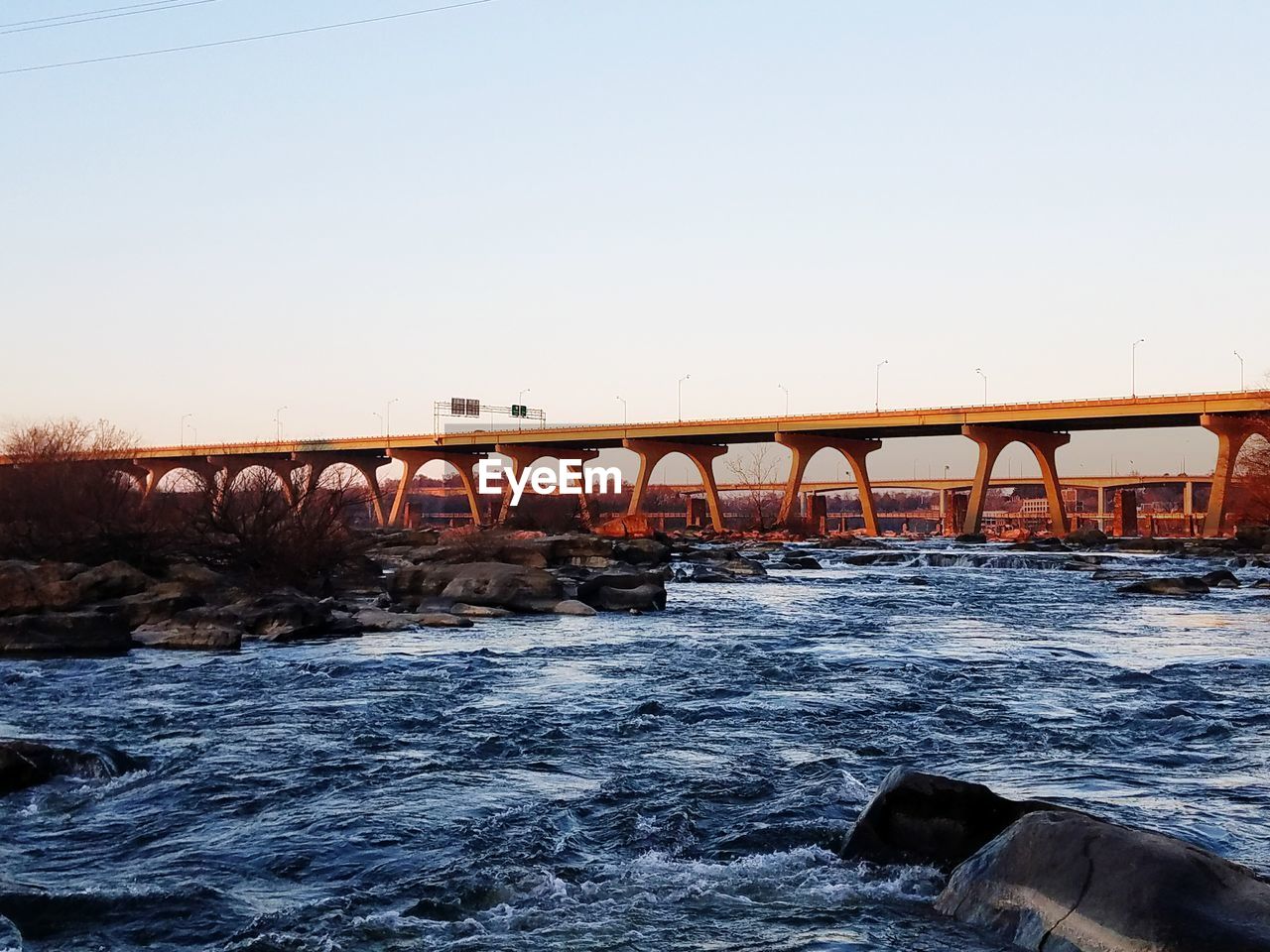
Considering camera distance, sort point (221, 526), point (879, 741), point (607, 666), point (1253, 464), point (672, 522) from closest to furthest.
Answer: point (879, 741) → point (607, 666) → point (221, 526) → point (1253, 464) → point (672, 522)

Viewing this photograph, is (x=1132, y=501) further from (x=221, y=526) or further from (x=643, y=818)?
(x=643, y=818)

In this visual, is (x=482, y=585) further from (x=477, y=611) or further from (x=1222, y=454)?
(x=1222, y=454)

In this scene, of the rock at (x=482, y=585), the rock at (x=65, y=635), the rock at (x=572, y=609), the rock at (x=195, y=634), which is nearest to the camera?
the rock at (x=65, y=635)


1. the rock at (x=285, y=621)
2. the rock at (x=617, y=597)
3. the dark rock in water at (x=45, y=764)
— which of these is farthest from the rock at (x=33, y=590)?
the dark rock in water at (x=45, y=764)

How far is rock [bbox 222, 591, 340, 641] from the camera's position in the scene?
22480mm

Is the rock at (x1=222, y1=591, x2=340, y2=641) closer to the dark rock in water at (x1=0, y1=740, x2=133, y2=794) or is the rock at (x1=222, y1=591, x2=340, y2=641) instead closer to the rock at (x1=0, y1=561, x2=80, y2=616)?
the rock at (x1=0, y1=561, x2=80, y2=616)

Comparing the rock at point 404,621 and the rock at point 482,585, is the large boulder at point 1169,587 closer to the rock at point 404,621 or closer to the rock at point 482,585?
the rock at point 482,585

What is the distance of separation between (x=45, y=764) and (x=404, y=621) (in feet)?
46.0

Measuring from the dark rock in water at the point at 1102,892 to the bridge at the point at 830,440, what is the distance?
60.5 meters

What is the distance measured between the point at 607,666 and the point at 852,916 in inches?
459

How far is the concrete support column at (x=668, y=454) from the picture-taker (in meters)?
108

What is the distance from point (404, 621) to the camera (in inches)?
980

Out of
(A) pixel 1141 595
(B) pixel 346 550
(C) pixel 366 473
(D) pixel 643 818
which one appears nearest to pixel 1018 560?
(A) pixel 1141 595

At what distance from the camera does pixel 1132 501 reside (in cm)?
10950
